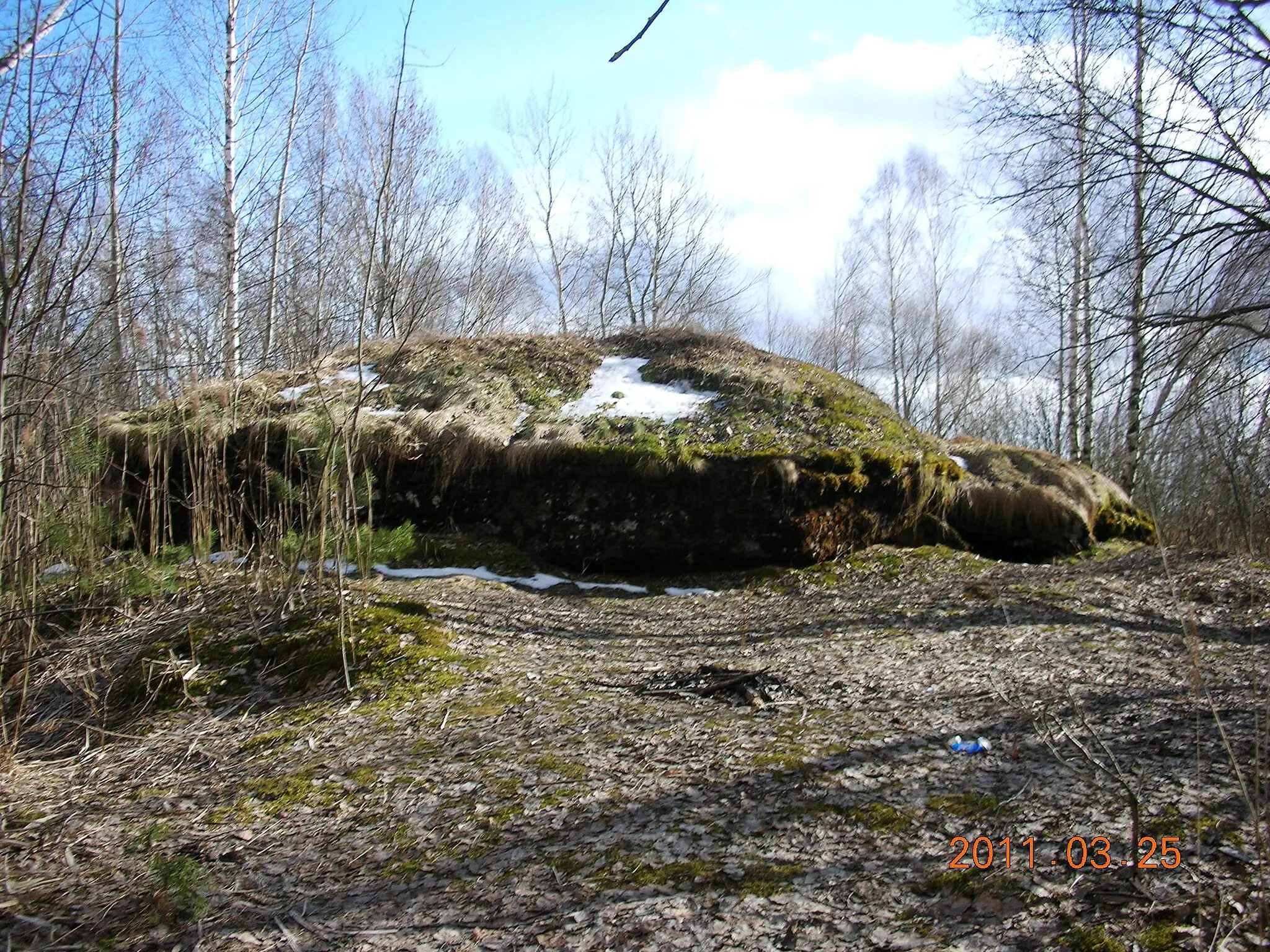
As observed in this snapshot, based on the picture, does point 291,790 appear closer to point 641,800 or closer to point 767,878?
point 641,800

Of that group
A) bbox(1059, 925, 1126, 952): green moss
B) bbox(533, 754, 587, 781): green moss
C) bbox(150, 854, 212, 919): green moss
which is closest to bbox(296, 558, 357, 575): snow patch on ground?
bbox(533, 754, 587, 781): green moss

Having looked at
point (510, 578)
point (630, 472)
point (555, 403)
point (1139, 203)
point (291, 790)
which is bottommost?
point (291, 790)

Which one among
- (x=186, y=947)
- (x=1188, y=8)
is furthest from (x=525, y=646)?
(x=1188, y=8)

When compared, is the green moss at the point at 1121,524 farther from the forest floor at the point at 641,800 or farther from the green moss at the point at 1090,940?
the green moss at the point at 1090,940

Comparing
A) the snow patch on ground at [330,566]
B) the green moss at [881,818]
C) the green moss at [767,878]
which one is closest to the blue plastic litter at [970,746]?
the green moss at [881,818]

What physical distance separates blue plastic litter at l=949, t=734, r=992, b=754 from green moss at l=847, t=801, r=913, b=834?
0.63 m

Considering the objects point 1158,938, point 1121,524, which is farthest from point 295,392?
point 1121,524

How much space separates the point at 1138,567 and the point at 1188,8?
4.98 meters

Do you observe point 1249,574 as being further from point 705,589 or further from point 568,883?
point 568,883

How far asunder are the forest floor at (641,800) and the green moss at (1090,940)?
12 millimetres

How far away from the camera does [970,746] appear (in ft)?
10.7

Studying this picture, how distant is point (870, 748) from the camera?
334cm

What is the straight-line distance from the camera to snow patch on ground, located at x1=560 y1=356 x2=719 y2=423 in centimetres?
916

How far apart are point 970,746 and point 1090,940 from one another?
4.13 ft
